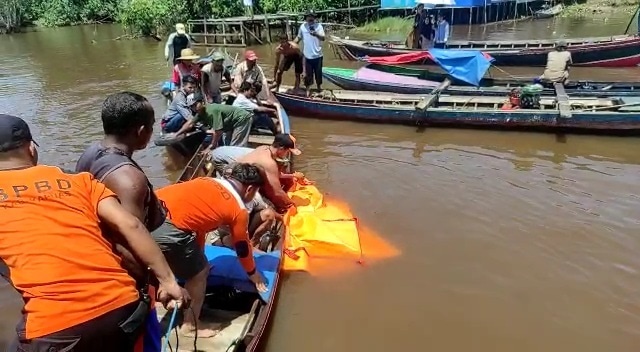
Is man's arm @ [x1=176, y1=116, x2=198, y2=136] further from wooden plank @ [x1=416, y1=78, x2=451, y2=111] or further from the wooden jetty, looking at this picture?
the wooden jetty

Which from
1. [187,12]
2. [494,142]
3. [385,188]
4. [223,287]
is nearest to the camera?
[223,287]

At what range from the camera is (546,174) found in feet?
26.1

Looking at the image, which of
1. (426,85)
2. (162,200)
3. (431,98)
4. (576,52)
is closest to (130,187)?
(162,200)

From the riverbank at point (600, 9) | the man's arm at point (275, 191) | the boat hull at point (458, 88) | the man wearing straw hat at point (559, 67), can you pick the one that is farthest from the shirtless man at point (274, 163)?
the riverbank at point (600, 9)

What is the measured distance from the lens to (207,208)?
390cm

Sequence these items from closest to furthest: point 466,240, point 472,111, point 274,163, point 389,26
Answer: point 274,163 → point 466,240 → point 472,111 → point 389,26

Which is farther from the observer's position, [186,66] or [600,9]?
[600,9]

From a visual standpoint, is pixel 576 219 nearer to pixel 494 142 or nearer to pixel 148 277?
pixel 494 142

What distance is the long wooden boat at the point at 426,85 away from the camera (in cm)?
1036

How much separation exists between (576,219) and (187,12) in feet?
78.2

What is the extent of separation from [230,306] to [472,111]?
656cm

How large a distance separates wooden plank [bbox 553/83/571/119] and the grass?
15.3 m

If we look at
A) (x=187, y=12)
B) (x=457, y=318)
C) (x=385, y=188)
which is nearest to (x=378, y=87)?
(x=385, y=188)

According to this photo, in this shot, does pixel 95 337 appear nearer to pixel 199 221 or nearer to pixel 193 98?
pixel 199 221
